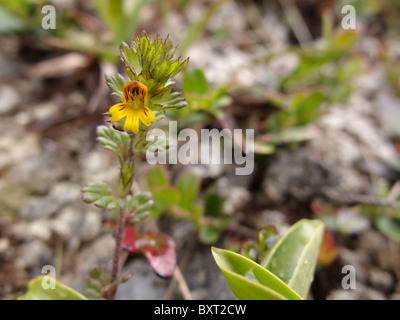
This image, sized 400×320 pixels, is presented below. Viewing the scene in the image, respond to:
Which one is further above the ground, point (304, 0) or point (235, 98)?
point (304, 0)

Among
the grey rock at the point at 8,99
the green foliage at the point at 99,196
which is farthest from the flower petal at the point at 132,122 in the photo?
the grey rock at the point at 8,99

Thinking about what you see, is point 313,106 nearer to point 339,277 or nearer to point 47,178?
point 339,277

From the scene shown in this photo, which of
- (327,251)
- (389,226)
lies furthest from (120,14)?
(389,226)

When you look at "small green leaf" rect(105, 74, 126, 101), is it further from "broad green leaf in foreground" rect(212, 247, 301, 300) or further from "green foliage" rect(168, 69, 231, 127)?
"green foliage" rect(168, 69, 231, 127)

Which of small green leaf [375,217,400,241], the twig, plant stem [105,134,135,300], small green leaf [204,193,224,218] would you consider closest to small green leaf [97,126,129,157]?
plant stem [105,134,135,300]

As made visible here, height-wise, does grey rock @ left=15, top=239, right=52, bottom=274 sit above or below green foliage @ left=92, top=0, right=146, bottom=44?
below

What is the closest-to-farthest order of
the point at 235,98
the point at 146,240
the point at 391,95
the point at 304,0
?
1. the point at 146,240
2. the point at 235,98
3. the point at 391,95
4. the point at 304,0
